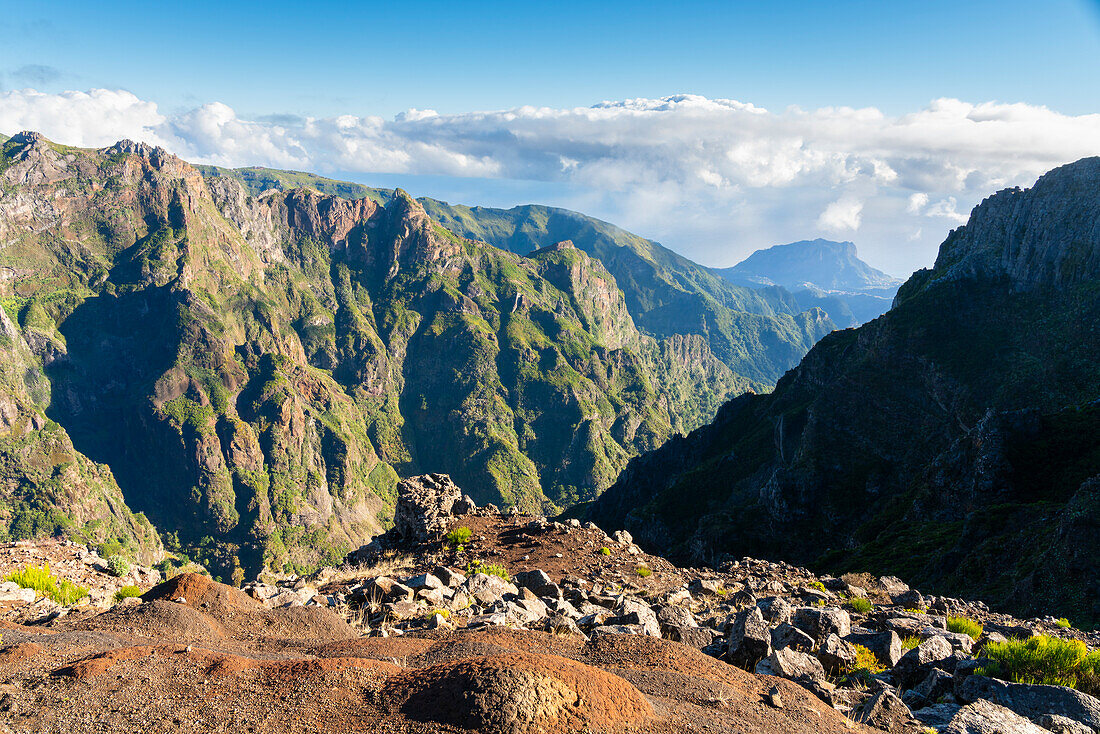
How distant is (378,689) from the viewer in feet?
31.0

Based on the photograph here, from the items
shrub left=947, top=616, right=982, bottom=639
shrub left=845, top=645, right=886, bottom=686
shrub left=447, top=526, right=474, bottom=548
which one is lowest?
shrub left=447, top=526, right=474, bottom=548

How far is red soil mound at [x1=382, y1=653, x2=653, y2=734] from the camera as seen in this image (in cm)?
829

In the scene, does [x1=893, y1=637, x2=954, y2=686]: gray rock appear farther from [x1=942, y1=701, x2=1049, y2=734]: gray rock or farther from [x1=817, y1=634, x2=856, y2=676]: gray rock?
[x1=942, y1=701, x2=1049, y2=734]: gray rock

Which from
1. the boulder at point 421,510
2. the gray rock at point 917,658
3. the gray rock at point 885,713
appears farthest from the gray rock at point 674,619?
the boulder at point 421,510

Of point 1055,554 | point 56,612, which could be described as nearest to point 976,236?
point 1055,554

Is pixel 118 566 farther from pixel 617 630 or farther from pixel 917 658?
pixel 917 658

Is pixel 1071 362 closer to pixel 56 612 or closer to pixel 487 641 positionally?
pixel 487 641

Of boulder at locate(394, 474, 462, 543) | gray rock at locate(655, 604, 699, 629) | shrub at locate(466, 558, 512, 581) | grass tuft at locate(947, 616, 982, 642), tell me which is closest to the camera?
gray rock at locate(655, 604, 699, 629)

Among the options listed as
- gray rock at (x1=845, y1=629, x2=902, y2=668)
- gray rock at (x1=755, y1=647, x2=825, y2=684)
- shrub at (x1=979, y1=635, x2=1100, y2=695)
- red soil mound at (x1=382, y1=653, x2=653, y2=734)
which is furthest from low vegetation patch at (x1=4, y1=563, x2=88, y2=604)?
shrub at (x1=979, y1=635, x2=1100, y2=695)

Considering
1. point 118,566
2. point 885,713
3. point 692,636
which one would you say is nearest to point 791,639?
point 692,636

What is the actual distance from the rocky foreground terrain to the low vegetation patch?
64 cm

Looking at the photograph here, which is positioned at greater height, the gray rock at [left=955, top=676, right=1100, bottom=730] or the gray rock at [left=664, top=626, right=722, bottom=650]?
the gray rock at [left=955, top=676, right=1100, bottom=730]

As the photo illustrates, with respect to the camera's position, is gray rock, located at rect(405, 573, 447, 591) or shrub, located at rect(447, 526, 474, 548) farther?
shrub, located at rect(447, 526, 474, 548)

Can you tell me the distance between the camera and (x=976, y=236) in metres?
119
